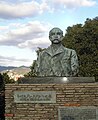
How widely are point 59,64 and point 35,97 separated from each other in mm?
1342

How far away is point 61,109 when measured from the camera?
1187 cm

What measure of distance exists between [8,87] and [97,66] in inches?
799

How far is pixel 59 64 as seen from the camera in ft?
41.7

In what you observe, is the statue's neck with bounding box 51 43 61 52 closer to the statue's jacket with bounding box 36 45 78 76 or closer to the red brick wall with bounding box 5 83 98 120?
the statue's jacket with bounding box 36 45 78 76

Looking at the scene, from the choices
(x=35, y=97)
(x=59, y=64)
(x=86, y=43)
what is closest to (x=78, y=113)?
(x=35, y=97)

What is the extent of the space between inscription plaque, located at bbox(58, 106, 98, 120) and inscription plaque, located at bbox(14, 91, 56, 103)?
1.34 feet

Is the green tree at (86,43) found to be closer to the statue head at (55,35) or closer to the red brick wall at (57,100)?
the statue head at (55,35)

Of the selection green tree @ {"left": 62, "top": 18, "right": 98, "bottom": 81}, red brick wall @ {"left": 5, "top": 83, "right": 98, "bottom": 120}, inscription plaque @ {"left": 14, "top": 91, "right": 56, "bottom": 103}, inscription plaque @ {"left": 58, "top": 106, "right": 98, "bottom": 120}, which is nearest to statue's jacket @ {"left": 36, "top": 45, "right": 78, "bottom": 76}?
red brick wall @ {"left": 5, "top": 83, "right": 98, "bottom": 120}

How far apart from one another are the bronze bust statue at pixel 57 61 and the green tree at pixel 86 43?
18.9m

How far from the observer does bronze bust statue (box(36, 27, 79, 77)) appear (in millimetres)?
12602

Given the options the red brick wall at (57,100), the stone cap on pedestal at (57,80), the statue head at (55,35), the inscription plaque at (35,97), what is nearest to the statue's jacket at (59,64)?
the statue head at (55,35)

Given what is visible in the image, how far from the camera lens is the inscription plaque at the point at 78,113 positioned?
38.6 ft

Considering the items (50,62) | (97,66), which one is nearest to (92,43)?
(97,66)

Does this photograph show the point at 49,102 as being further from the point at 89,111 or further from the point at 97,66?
the point at 97,66
